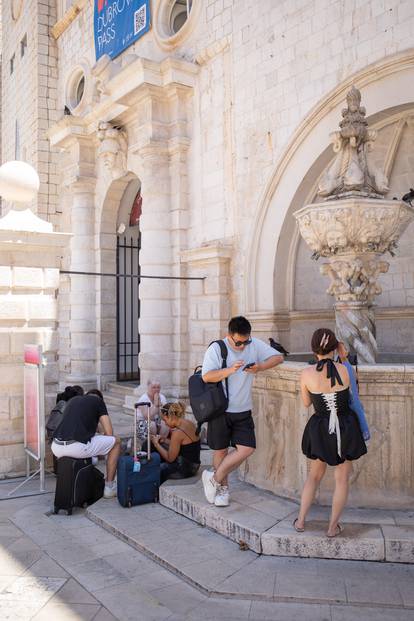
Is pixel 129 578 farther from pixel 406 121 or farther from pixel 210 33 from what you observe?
pixel 210 33

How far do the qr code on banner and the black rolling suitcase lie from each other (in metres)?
9.71

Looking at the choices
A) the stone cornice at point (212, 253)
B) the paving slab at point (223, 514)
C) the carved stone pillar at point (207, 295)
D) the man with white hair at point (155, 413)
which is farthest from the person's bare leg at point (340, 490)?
the stone cornice at point (212, 253)

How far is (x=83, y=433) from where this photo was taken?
19.4 ft

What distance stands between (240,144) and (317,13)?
7.60 feet

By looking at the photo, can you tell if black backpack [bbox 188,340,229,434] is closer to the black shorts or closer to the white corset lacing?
the black shorts

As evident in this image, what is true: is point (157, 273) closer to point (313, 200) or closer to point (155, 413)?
point (313, 200)

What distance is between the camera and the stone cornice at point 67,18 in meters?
14.7

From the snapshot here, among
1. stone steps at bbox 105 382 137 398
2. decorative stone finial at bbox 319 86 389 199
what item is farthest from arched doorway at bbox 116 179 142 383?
decorative stone finial at bbox 319 86 389 199

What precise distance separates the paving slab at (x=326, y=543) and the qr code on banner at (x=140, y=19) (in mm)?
10954

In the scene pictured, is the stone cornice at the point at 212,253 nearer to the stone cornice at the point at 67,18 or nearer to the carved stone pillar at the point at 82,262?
the carved stone pillar at the point at 82,262

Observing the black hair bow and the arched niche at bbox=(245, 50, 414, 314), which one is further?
the arched niche at bbox=(245, 50, 414, 314)

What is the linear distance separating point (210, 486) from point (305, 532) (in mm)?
1048

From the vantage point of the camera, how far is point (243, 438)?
507 cm

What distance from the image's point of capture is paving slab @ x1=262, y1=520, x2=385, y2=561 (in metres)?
4.34
